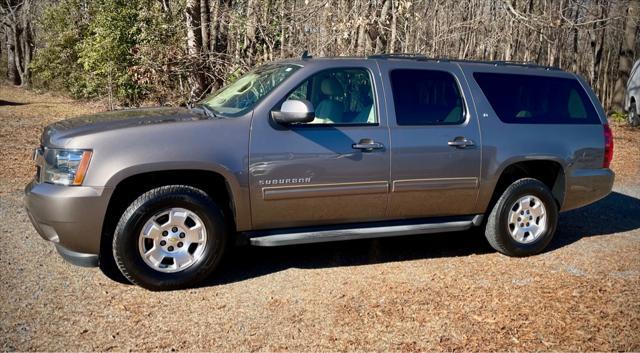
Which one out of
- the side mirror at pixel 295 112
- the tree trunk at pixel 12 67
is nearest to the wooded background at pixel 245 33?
the side mirror at pixel 295 112

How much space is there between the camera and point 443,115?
5.09 metres

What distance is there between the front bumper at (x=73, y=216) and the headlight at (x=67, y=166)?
53mm

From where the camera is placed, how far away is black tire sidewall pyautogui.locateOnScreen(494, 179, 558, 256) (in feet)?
17.5

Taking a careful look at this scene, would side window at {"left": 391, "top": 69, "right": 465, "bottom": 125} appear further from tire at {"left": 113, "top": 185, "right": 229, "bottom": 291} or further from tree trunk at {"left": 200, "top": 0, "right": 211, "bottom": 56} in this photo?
tree trunk at {"left": 200, "top": 0, "right": 211, "bottom": 56}

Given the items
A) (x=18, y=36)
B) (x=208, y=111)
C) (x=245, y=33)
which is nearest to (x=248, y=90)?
(x=208, y=111)

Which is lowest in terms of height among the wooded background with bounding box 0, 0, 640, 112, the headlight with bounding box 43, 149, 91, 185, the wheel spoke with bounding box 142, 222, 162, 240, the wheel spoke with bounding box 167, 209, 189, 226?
the wheel spoke with bounding box 142, 222, 162, 240

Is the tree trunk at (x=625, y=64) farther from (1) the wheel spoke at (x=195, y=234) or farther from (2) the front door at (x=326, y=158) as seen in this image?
(1) the wheel spoke at (x=195, y=234)

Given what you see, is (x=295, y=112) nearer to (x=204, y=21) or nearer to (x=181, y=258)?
(x=181, y=258)

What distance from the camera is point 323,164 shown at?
178 inches

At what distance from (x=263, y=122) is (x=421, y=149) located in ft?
4.70

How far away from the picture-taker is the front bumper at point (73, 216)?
13.0ft

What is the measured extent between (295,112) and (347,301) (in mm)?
1504

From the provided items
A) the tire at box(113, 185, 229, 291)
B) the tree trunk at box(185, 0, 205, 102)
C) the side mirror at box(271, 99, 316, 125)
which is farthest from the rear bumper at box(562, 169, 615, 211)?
the tree trunk at box(185, 0, 205, 102)

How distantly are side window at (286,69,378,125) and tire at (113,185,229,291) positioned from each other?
121cm
